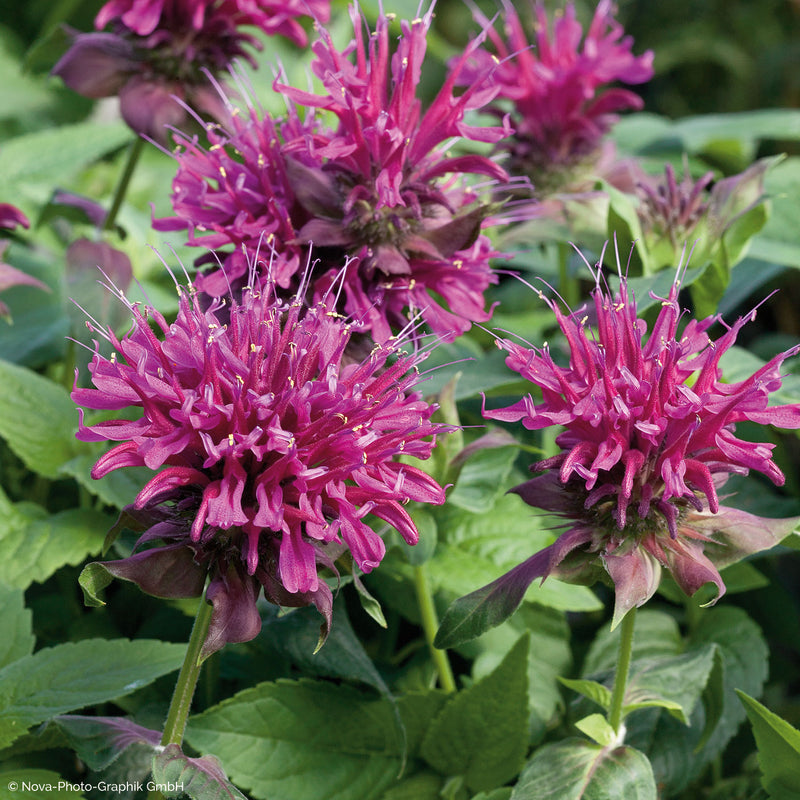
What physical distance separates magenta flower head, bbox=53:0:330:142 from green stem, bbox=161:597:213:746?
0.60 metres

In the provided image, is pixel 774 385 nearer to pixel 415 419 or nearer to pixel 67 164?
pixel 415 419

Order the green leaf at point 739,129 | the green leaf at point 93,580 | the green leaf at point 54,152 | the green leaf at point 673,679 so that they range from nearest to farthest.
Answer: the green leaf at point 93,580 < the green leaf at point 673,679 < the green leaf at point 54,152 < the green leaf at point 739,129

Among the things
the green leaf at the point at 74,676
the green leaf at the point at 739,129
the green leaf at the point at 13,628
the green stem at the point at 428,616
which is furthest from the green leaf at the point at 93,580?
the green leaf at the point at 739,129

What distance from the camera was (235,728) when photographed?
31.9 inches

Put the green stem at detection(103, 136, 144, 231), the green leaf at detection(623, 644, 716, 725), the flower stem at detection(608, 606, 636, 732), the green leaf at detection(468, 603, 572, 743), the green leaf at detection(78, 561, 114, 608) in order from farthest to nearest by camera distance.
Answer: the green stem at detection(103, 136, 144, 231) < the green leaf at detection(468, 603, 572, 743) < the green leaf at detection(623, 644, 716, 725) < the flower stem at detection(608, 606, 636, 732) < the green leaf at detection(78, 561, 114, 608)

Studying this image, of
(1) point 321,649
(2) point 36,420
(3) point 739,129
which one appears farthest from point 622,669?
(3) point 739,129

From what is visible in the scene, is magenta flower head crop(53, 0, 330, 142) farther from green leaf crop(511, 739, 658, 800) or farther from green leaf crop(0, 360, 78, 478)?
green leaf crop(511, 739, 658, 800)

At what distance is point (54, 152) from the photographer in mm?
1308

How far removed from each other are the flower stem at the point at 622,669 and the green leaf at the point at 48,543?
468 millimetres

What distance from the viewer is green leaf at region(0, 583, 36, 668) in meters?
0.82

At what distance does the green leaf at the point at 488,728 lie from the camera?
83 centimetres

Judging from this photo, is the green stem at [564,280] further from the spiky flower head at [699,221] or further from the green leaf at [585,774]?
the green leaf at [585,774]

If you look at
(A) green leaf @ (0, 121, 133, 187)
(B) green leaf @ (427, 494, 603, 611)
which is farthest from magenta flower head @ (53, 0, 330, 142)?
(B) green leaf @ (427, 494, 603, 611)

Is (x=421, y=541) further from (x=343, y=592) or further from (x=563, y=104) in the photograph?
(x=563, y=104)
